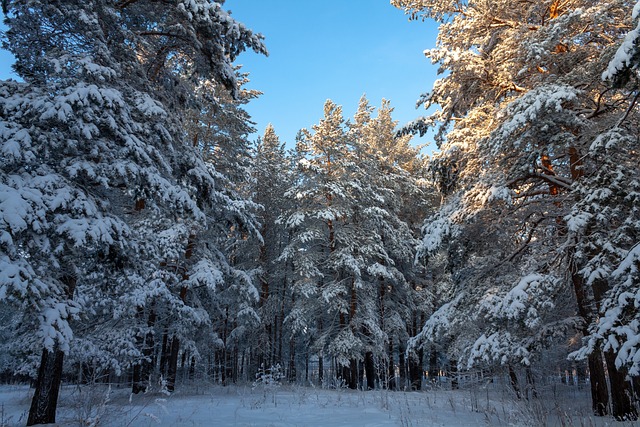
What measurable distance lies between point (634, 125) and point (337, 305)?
40.2 feet

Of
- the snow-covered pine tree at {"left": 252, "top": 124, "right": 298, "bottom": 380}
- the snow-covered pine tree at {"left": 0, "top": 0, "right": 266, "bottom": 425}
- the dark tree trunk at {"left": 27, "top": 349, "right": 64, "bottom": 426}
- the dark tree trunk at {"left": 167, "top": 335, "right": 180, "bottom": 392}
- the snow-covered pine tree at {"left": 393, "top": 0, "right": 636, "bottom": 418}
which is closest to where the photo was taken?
the snow-covered pine tree at {"left": 0, "top": 0, "right": 266, "bottom": 425}

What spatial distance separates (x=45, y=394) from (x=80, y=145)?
4285 mm

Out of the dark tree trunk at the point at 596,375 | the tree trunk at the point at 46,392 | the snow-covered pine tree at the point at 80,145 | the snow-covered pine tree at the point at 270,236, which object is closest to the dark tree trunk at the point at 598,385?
the dark tree trunk at the point at 596,375

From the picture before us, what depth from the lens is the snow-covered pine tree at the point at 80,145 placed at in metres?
5.25

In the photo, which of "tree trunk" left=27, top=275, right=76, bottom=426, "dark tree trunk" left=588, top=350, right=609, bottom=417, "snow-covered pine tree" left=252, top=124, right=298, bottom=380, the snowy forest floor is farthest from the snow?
"snow-covered pine tree" left=252, top=124, right=298, bottom=380

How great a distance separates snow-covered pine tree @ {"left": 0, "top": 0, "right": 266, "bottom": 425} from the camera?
525 cm

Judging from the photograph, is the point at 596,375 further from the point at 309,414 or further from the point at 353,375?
the point at 353,375

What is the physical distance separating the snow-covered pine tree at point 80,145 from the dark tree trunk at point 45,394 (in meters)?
0.02

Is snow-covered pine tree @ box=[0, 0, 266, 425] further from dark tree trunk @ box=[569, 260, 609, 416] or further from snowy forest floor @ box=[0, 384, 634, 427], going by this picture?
dark tree trunk @ box=[569, 260, 609, 416]

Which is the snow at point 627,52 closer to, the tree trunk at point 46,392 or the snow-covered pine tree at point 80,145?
the snow-covered pine tree at point 80,145

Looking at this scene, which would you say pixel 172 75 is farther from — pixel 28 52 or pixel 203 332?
pixel 203 332

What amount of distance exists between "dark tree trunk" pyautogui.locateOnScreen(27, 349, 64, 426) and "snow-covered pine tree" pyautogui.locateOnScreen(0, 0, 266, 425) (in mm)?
16

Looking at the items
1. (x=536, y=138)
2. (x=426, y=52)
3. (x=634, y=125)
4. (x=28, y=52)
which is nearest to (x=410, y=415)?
(x=536, y=138)

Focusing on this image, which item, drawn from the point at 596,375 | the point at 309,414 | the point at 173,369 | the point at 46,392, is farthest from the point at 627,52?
the point at 173,369
